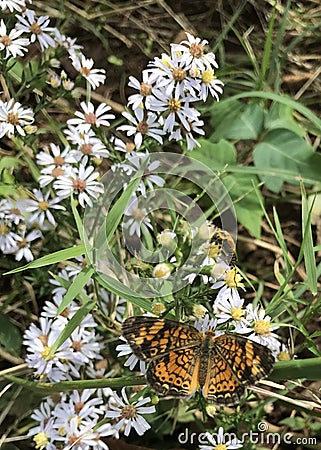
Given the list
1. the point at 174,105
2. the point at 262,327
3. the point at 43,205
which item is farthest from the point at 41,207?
the point at 262,327

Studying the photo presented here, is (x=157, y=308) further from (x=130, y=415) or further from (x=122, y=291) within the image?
(x=130, y=415)

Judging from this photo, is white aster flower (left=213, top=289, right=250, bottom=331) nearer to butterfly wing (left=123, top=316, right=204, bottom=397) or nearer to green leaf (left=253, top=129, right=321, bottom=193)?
butterfly wing (left=123, top=316, right=204, bottom=397)

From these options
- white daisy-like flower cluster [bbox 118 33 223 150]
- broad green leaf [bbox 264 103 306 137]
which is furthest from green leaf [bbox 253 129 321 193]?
white daisy-like flower cluster [bbox 118 33 223 150]

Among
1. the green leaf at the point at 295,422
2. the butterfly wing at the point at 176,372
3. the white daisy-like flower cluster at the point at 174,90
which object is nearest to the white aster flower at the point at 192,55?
the white daisy-like flower cluster at the point at 174,90

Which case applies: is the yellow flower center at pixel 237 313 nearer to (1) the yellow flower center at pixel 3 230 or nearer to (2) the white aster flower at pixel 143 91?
(2) the white aster flower at pixel 143 91

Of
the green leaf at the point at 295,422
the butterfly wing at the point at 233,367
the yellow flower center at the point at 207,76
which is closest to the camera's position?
the butterfly wing at the point at 233,367
